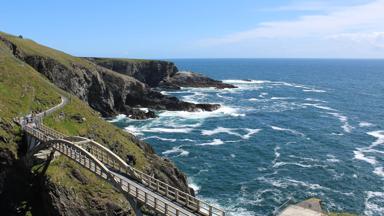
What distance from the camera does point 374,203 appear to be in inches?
2331

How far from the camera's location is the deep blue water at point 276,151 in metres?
61.5

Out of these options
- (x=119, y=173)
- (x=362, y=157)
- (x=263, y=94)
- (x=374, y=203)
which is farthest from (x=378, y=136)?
(x=263, y=94)

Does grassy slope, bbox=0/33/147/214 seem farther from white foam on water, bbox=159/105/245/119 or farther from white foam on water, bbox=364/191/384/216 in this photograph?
white foam on water, bbox=159/105/245/119

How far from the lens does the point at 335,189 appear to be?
6419 cm

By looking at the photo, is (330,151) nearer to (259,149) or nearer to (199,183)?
(259,149)

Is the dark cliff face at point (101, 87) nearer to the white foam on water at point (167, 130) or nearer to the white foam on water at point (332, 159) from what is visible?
the white foam on water at point (167, 130)

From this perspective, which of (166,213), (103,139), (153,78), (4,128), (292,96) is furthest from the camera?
(153,78)

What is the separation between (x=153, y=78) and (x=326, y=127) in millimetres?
97330

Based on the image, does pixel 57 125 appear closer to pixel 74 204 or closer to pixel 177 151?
pixel 74 204

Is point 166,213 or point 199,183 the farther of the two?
point 199,183

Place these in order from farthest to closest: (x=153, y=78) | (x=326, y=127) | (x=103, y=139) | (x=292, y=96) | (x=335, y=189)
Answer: (x=153, y=78) < (x=292, y=96) < (x=326, y=127) < (x=335, y=189) < (x=103, y=139)

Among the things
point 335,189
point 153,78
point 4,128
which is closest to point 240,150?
point 335,189

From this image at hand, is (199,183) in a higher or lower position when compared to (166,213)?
lower

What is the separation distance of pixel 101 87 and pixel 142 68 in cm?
7152
